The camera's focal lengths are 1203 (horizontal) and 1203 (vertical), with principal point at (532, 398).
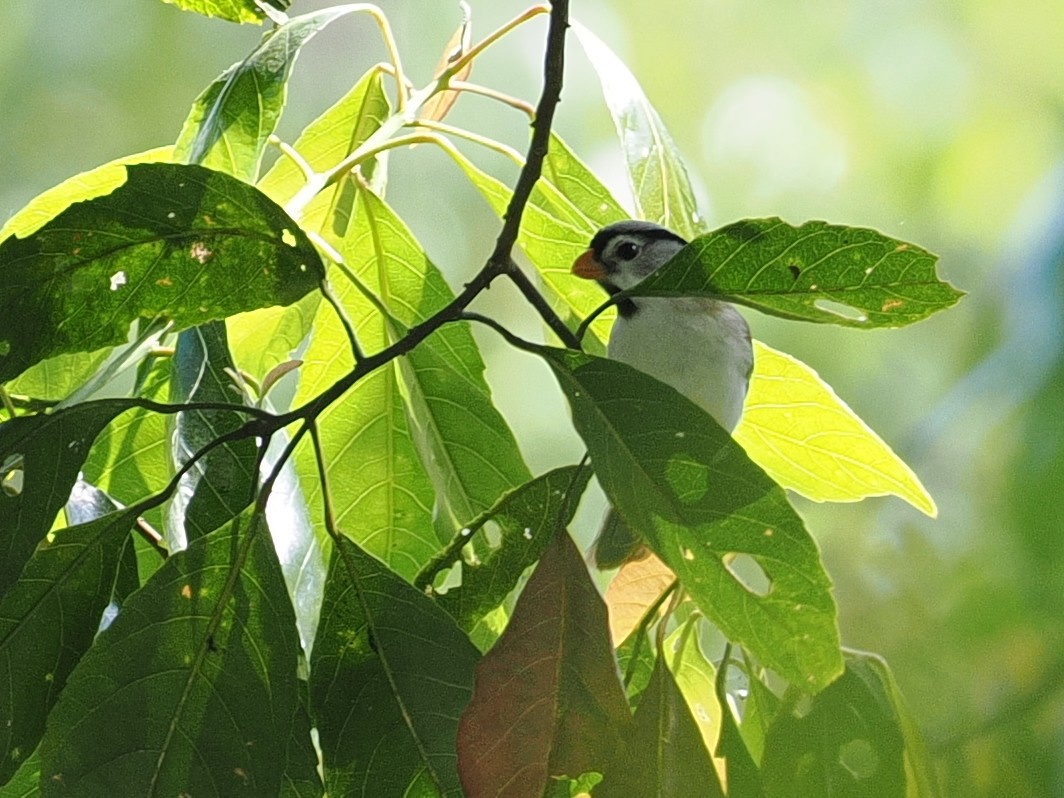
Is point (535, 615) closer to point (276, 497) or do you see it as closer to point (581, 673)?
point (581, 673)

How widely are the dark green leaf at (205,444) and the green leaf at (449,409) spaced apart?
12 cm

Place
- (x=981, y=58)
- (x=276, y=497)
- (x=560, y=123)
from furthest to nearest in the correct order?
1. (x=981, y=58)
2. (x=560, y=123)
3. (x=276, y=497)

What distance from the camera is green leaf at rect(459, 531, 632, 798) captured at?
53cm

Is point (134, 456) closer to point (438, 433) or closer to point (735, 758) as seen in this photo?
point (438, 433)

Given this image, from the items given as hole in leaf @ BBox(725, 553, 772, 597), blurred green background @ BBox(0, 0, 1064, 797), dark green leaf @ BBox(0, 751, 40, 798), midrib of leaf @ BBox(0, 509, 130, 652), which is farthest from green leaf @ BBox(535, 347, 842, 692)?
blurred green background @ BBox(0, 0, 1064, 797)

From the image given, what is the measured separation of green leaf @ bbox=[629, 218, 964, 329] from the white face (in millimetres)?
347

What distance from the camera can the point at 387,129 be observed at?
813 mm

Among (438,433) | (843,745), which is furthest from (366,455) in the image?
(843,745)

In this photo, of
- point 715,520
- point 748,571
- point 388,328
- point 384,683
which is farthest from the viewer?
point 748,571

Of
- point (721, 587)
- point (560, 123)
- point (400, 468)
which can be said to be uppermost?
point (560, 123)

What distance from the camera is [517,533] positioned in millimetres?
657

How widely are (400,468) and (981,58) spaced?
265 centimetres

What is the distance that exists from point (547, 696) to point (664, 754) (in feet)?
0.28

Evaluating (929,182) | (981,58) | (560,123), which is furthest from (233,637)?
(981,58)
